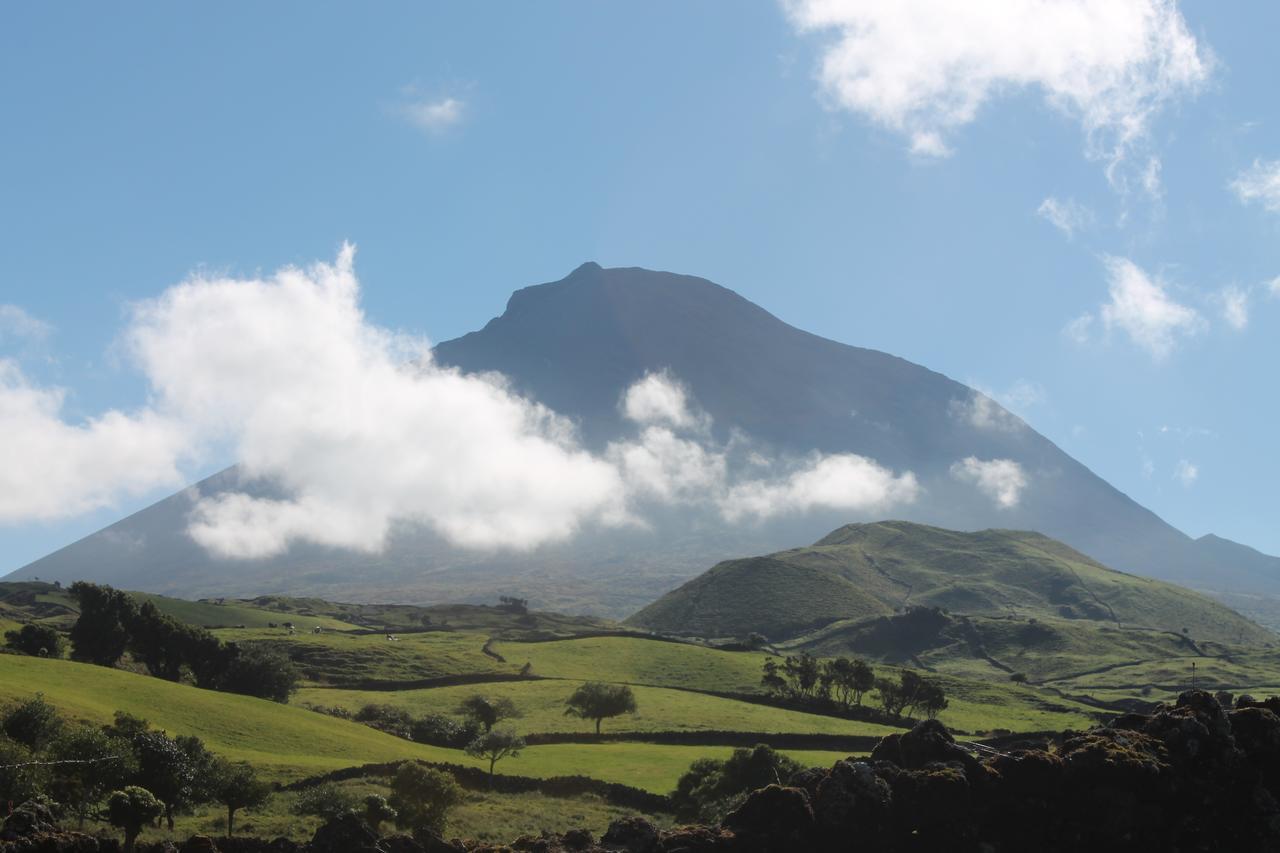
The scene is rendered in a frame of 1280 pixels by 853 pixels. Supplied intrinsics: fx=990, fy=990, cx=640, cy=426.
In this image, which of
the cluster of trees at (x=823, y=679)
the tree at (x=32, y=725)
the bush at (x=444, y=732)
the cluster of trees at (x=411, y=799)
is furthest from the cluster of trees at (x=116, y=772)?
the cluster of trees at (x=823, y=679)


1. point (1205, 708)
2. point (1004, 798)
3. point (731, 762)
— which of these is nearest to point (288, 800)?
point (731, 762)

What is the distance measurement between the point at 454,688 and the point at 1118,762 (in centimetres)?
9254

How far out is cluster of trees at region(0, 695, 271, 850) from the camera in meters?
41.0

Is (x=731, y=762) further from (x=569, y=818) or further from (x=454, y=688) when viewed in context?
(x=454, y=688)

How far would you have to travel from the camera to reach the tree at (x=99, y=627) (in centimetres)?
10162

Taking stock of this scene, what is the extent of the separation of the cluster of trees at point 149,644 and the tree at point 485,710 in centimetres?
2039

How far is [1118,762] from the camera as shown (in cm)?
3081

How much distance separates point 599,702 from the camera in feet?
326

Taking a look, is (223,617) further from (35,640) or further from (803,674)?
(803,674)

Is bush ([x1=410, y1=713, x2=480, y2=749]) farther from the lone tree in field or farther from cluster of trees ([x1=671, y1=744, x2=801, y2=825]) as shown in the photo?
cluster of trees ([x1=671, y1=744, x2=801, y2=825])

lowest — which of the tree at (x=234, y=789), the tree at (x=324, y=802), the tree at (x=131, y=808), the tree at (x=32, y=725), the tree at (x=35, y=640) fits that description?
the tree at (x=324, y=802)

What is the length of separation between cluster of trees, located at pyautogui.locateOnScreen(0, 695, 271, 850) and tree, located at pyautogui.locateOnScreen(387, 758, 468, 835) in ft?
23.5

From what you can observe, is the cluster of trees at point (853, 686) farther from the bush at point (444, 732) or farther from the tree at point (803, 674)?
the bush at point (444, 732)

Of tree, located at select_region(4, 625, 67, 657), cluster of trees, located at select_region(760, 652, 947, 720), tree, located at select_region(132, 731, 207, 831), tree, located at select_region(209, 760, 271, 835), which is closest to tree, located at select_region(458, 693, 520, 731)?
tree, located at select_region(209, 760, 271, 835)
